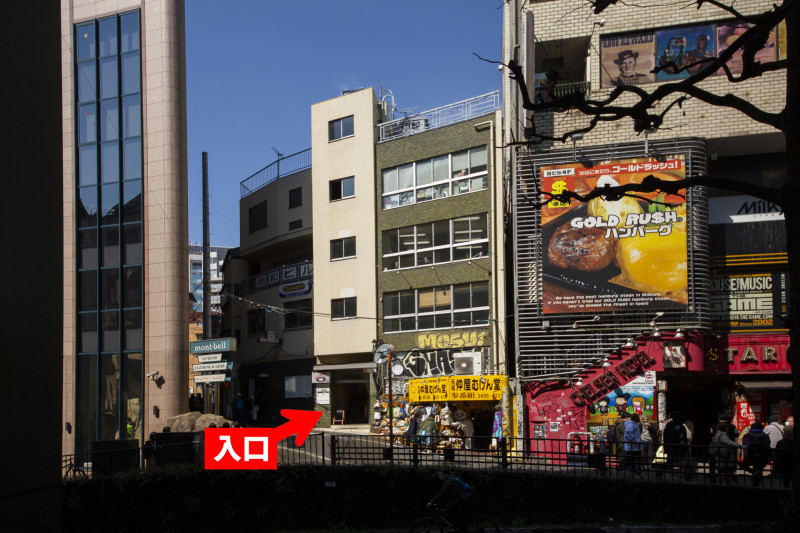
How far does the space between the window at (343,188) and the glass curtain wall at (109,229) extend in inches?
345

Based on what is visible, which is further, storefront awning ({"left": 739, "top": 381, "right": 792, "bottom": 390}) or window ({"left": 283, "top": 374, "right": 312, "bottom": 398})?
window ({"left": 283, "top": 374, "right": 312, "bottom": 398})

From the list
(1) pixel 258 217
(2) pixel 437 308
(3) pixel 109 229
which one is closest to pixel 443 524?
(2) pixel 437 308

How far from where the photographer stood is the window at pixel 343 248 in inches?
1387

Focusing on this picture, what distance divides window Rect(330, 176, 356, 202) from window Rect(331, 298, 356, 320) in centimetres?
462

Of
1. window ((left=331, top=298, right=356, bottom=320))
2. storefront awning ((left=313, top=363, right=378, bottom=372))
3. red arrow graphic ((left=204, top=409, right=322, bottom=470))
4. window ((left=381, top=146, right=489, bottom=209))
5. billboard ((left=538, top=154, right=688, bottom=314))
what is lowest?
red arrow graphic ((left=204, top=409, right=322, bottom=470))

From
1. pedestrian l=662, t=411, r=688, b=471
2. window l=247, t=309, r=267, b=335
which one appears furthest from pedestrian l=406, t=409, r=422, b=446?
window l=247, t=309, r=267, b=335

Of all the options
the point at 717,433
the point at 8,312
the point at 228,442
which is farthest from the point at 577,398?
the point at 8,312

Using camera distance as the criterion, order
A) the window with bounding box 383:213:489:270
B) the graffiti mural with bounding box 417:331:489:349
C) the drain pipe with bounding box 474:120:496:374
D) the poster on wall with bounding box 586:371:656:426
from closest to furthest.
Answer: the poster on wall with bounding box 586:371:656:426
the drain pipe with bounding box 474:120:496:374
the graffiti mural with bounding box 417:331:489:349
the window with bounding box 383:213:489:270

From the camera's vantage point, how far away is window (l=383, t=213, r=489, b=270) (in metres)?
31.3

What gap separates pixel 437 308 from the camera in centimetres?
3228

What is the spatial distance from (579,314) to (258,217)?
24826mm

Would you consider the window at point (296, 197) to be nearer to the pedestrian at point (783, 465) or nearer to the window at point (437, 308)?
the window at point (437, 308)

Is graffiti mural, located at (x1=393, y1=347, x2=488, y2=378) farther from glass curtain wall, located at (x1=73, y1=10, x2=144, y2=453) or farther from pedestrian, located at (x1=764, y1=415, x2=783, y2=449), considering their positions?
pedestrian, located at (x1=764, y1=415, x2=783, y2=449)

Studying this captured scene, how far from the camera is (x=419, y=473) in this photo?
1700 cm
